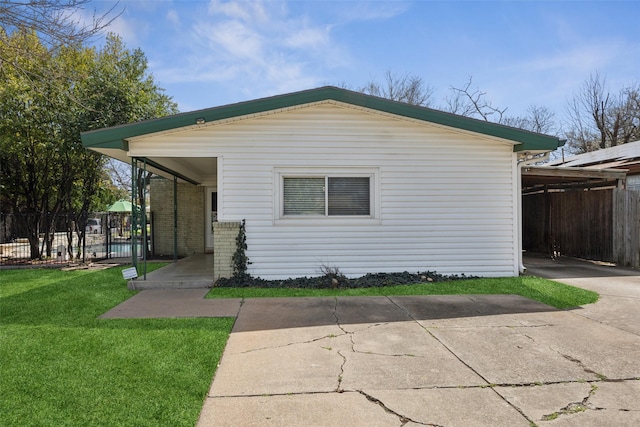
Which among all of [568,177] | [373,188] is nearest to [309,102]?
[373,188]

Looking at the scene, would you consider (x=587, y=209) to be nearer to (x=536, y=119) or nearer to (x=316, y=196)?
(x=316, y=196)

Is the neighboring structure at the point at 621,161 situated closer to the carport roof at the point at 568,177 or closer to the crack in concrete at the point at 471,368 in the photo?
the carport roof at the point at 568,177

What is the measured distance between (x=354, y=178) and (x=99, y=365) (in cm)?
552

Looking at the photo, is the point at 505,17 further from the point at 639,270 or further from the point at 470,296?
the point at 470,296

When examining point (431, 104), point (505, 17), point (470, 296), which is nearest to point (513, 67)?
point (505, 17)

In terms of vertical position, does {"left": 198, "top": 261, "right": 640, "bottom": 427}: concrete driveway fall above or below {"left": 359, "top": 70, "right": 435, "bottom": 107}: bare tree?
below

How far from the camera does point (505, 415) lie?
2846mm

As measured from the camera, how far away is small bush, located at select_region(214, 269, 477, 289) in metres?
7.44

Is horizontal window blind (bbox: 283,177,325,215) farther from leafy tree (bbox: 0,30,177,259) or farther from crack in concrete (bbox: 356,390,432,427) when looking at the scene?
leafy tree (bbox: 0,30,177,259)

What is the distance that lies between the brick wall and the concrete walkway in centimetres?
673

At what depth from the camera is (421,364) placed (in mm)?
3791

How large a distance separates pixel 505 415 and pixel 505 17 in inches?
443

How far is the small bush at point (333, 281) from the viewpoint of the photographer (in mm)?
7438

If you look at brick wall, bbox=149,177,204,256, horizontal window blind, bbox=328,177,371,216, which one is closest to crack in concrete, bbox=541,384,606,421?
horizontal window blind, bbox=328,177,371,216
